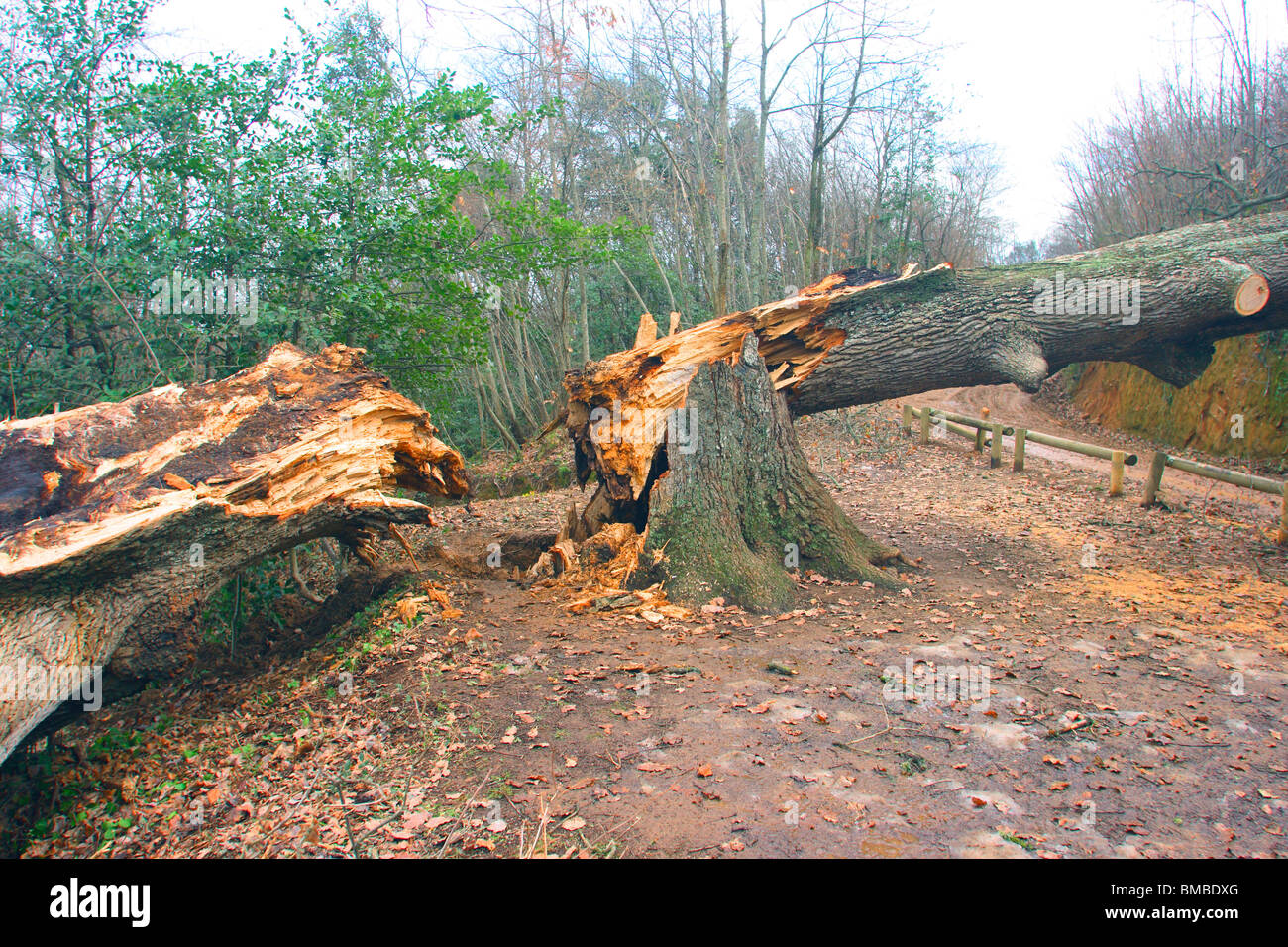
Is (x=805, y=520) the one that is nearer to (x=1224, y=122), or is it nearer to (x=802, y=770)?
(x=802, y=770)

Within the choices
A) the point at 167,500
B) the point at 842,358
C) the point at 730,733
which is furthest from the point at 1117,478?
the point at 167,500

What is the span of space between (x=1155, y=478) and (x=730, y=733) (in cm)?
806

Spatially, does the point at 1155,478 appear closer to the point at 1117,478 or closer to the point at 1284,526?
the point at 1117,478

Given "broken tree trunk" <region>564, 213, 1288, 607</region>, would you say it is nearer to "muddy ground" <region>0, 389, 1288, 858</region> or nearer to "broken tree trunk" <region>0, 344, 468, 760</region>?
"muddy ground" <region>0, 389, 1288, 858</region>

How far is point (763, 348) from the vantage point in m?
6.68

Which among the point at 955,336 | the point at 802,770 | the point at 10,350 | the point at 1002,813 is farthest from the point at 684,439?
the point at 10,350

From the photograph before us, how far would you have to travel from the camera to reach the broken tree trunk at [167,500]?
141 inches

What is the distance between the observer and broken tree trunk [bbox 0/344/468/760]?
3.58 metres

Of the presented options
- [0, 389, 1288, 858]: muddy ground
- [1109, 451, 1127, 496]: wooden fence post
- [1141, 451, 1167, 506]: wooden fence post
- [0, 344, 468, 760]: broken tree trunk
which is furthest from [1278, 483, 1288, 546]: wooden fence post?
[0, 344, 468, 760]: broken tree trunk

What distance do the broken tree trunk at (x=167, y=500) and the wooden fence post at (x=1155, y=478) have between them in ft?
28.8

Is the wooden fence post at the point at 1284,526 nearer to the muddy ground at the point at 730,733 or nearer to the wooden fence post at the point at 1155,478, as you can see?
the muddy ground at the point at 730,733

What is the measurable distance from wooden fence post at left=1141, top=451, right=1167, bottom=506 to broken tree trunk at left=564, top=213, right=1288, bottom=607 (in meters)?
2.37

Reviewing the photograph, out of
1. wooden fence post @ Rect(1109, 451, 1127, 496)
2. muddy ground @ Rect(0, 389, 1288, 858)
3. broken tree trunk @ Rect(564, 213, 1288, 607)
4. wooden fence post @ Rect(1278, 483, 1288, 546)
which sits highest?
broken tree trunk @ Rect(564, 213, 1288, 607)
